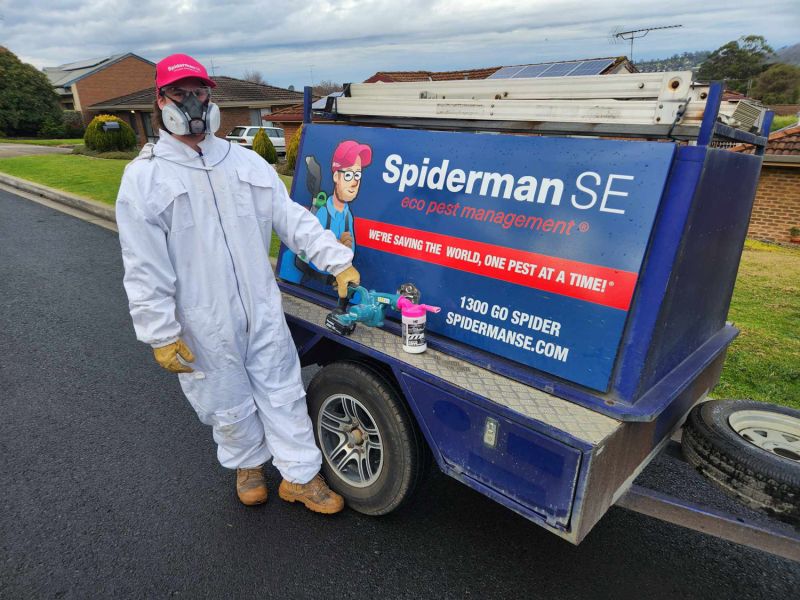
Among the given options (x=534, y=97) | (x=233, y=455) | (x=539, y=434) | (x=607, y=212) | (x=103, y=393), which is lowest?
(x=103, y=393)

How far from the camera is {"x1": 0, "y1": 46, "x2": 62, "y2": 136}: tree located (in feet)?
152

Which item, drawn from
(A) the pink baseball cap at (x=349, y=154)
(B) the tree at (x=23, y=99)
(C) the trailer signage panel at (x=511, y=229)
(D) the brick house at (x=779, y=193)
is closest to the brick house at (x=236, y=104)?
(B) the tree at (x=23, y=99)

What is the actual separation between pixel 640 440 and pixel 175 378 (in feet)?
11.7

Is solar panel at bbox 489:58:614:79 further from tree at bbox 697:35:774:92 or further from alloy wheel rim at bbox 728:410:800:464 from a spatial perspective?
tree at bbox 697:35:774:92

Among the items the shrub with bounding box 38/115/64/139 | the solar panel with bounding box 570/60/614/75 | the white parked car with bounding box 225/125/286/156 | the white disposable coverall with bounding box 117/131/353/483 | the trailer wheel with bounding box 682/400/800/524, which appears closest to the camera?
the trailer wheel with bounding box 682/400/800/524

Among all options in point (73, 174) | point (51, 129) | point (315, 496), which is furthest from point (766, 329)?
point (51, 129)

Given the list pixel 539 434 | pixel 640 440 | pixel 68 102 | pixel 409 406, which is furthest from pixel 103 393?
pixel 68 102

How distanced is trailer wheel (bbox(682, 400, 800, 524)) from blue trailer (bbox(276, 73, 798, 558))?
8 cm

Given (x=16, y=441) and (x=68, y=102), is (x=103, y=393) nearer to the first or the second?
(x=16, y=441)

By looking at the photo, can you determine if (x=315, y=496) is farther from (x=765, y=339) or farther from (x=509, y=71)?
(x=765, y=339)

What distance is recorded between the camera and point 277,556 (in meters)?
2.64

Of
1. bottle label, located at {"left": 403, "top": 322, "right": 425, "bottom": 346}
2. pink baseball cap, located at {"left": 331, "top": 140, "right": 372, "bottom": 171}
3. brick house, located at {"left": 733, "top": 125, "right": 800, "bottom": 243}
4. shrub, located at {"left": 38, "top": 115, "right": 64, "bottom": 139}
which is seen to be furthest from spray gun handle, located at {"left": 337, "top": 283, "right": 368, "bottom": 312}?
shrub, located at {"left": 38, "top": 115, "right": 64, "bottom": 139}

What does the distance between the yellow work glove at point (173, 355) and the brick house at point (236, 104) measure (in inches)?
1366

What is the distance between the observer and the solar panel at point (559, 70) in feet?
12.6
